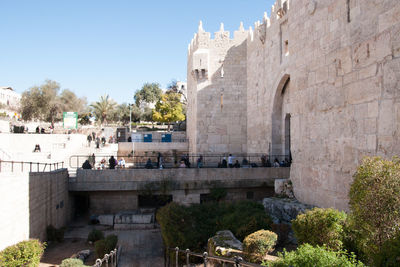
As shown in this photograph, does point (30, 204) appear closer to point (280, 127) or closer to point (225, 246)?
point (225, 246)

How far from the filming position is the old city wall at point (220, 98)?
714 inches

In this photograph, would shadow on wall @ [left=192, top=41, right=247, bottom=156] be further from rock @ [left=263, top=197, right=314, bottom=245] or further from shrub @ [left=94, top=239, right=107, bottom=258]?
shrub @ [left=94, top=239, right=107, bottom=258]

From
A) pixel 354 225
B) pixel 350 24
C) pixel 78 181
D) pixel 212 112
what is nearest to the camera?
pixel 354 225

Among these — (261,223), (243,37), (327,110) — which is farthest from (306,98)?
(243,37)

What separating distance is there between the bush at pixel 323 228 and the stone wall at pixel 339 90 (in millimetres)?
1664

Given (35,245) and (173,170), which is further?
(173,170)

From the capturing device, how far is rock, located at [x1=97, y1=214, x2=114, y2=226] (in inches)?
501

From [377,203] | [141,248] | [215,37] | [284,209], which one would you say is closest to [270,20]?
[215,37]

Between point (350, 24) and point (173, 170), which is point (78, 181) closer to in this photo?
point (173, 170)

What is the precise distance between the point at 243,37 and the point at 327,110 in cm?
1185

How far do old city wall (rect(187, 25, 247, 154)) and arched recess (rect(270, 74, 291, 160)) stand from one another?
11.1 feet

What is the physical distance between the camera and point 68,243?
35.2ft

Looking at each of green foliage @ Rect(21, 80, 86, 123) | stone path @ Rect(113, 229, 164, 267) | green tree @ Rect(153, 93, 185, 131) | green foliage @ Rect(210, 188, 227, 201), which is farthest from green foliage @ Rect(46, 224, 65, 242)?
green tree @ Rect(153, 93, 185, 131)

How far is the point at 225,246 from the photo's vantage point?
695cm
